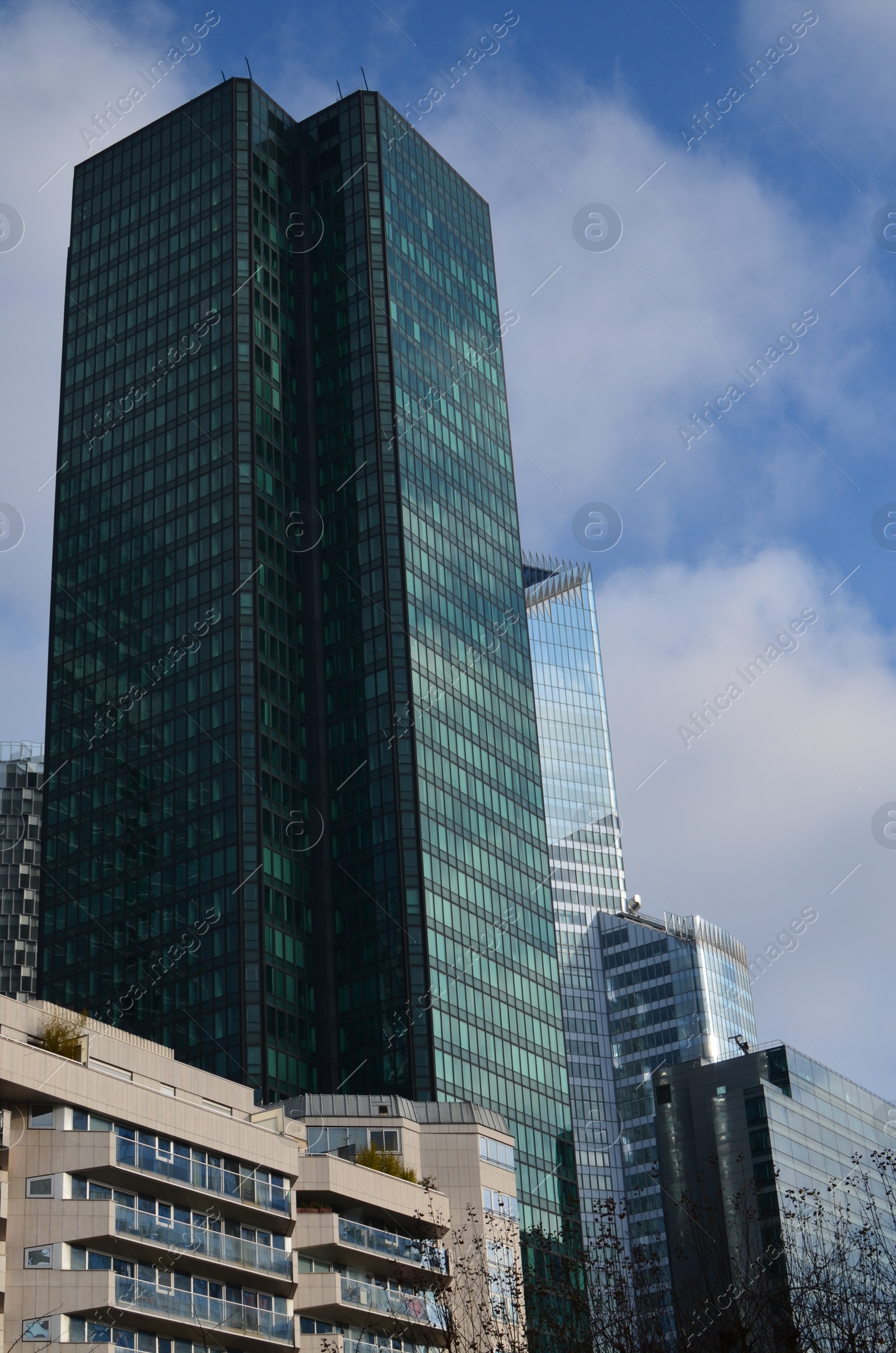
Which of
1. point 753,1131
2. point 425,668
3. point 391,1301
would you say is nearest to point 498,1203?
point 391,1301

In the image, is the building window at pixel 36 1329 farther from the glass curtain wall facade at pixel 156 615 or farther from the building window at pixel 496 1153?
the glass curtain wall facade at pixel 156 615

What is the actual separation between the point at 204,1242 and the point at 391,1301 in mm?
14941

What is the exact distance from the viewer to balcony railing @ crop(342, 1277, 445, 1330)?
87312 millimetres

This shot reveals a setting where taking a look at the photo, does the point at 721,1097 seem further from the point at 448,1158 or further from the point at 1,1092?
the point at 1,1092

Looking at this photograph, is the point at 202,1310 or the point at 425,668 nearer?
the point at 202,1310

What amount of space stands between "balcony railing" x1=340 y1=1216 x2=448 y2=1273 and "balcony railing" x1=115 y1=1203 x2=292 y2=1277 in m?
4.35

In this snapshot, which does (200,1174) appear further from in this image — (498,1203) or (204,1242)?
(498,1203)

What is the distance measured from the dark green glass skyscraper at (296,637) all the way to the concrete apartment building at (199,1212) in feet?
110

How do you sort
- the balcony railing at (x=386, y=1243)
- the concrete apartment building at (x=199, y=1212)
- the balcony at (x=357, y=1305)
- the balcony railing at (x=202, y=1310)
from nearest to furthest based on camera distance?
1. the concrete apartment building at (x=199, y=1212)
2. the balcony railing at (x=202, y=1310)
3. the balcony at (x=357, y=1305)
4. the balcony railing at (x=386, y=1243)

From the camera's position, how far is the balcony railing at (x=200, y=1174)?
75938 millimetres

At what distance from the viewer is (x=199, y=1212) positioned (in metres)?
80.2

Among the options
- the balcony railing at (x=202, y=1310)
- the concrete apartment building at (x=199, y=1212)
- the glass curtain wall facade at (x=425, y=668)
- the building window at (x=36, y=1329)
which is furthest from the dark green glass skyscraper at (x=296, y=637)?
the building window at (x=36, y=1329)

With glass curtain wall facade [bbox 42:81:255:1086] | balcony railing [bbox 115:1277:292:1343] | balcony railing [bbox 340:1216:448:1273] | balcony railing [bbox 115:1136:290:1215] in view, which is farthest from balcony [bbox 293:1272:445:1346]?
Answer: glass curtain wall facade [bbox 42:81:255:1086]

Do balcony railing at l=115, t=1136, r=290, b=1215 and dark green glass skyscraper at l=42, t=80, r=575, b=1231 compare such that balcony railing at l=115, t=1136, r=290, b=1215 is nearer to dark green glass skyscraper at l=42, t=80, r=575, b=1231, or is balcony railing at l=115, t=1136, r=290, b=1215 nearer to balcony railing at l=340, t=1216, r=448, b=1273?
balcony railing at l=340, t=1216, r=448, b=1273
